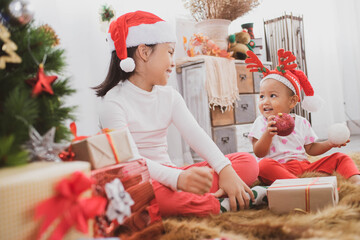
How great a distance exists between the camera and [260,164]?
1.25 metres

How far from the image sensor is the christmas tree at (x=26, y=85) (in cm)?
56

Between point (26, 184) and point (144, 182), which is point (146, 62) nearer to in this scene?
point (144, 182)

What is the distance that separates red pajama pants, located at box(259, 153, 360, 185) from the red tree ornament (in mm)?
851

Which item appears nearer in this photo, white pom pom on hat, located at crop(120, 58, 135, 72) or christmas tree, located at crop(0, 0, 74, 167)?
christmas tree, located at crop(0, 0, 74, 167)

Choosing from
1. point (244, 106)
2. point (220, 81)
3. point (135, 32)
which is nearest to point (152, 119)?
point (135, 32)

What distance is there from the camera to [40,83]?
61 centimetres

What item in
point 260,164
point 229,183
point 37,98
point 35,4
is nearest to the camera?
point 37,98

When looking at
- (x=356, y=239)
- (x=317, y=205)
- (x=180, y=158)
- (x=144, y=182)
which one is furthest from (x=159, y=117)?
(x=180, y=158)

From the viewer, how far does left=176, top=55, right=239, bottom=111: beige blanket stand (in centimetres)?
209

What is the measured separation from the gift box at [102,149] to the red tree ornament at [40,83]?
12 centimetres

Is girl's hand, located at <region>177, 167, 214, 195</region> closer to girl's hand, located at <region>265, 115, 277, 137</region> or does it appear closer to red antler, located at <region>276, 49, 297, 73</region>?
girl's hand, located at <region>265, 115, 277, 137</region>

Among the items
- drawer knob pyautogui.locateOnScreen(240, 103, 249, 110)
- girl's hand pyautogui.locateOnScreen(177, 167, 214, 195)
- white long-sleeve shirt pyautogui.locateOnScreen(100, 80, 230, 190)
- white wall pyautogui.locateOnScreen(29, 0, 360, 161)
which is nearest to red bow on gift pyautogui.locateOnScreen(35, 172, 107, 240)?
girl's hand pyautogui.locateOnScreen(177, 167, 214, 195)

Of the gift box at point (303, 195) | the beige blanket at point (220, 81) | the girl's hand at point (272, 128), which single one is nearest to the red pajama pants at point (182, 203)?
the gift box at point (303, 195)

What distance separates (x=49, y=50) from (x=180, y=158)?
1639 millimetres
